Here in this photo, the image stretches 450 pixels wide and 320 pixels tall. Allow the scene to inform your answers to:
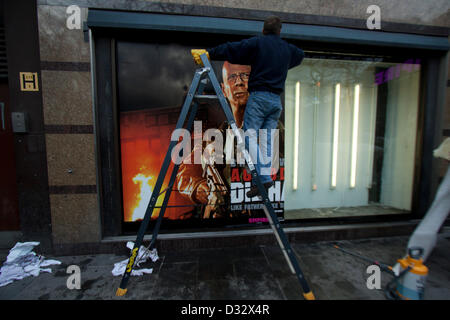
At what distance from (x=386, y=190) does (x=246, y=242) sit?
3.54 m

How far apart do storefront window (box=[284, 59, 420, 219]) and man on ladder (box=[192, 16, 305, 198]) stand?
1.88 meters

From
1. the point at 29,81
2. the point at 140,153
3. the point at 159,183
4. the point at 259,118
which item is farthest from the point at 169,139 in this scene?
the point at 29,81

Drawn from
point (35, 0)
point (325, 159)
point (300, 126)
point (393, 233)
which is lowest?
point (393, 233)

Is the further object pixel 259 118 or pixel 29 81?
pixel 29 81

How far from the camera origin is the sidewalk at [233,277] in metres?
2.10

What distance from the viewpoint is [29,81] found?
109 inches

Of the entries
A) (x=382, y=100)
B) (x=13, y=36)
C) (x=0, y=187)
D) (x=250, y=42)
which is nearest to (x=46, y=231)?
(x=0, y=187)

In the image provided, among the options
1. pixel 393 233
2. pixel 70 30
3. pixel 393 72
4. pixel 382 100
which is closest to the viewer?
pixel 70 30

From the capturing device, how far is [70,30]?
2.67m

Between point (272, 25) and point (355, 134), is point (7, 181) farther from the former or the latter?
point (355, 134)

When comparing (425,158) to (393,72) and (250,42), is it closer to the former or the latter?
(393,72)

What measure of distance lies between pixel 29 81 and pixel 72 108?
2.50 feet

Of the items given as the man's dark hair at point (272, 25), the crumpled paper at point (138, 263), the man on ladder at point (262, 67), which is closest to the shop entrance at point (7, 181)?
the crumpled paper at point (138, 263)

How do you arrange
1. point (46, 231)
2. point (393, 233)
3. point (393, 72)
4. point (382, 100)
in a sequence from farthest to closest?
point (382, 100) → point (393, 72) → point (393, 233) → point (46, 231)
